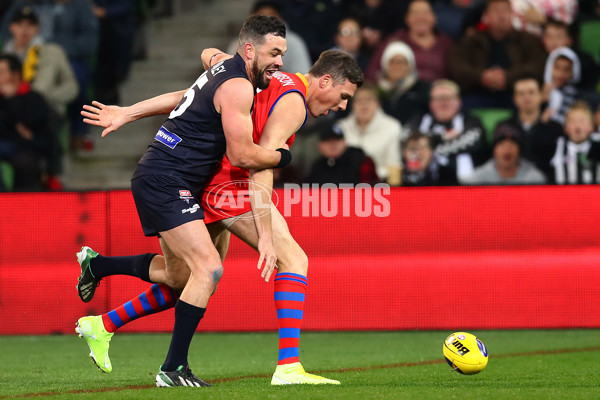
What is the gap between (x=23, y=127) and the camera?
11422 mm

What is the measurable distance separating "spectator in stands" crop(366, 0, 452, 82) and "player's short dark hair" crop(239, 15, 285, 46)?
6.41 metres

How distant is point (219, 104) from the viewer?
559cm

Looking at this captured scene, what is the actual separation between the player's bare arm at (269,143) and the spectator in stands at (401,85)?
18.8 feet

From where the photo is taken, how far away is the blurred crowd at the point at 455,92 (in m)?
10.6

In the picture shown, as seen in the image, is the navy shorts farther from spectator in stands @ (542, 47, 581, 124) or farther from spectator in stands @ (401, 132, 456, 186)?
spectator in stands @ (542, 47, 581, 124)

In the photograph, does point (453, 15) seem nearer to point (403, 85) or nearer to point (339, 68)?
point (403, 85)

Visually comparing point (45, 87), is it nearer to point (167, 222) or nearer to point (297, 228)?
point (297, 228)

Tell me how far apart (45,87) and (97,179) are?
4.31 ft

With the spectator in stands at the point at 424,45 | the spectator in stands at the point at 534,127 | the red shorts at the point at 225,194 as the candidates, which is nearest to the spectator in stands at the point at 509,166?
the spectator in stands at the point at 534,127

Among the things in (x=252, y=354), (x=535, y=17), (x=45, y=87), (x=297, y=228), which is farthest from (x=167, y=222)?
(x=535, y=17)

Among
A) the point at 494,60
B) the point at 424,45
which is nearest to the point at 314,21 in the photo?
the point at 424,45

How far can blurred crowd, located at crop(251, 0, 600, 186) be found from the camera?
1060 cm

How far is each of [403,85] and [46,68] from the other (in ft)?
14.3

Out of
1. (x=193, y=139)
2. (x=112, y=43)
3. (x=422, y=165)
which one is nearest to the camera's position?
(x=193, y=139)
